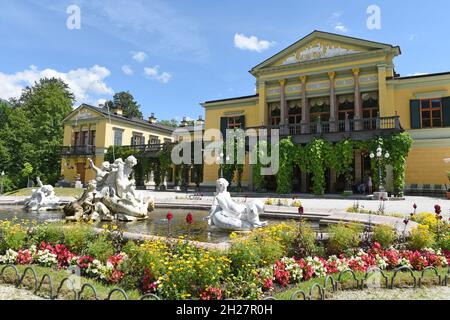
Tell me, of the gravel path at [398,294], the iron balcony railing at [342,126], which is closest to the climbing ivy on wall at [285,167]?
the iron balcony railing at [342,126]

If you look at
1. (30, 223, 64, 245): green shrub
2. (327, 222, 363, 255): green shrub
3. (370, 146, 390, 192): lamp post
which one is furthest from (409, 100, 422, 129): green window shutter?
(30, 223, 64, 245): green shrub

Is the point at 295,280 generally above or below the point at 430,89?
below

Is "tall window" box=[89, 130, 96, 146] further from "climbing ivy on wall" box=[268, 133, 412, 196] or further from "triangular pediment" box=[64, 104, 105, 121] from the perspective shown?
"climbing ivy on wall" box=[268, 133, 412, 196]

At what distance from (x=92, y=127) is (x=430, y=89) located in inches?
1554

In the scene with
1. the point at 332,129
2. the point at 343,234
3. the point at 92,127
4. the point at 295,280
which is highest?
the point at 92,127

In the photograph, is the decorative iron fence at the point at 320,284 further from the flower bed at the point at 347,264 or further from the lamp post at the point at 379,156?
the lamp post at the point at 379,156

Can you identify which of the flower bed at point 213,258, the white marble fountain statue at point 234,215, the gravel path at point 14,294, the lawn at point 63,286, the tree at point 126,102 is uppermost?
the tree at point 126,102

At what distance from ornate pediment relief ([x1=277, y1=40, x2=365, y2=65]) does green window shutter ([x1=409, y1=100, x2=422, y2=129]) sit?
6.32 meters

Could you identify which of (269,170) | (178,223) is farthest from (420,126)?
(178,223)

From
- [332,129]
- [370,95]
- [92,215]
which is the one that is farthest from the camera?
[370,95]

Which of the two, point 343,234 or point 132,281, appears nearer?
point 132,281

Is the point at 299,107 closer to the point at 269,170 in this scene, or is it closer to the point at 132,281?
the point at 269,170

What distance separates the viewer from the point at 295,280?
4973 millimetres

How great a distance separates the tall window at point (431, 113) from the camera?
25438 mm
